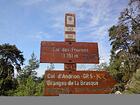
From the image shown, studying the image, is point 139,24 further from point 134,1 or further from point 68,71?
point 68,71

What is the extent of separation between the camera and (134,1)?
15.6m

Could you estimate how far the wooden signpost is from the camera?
687cm

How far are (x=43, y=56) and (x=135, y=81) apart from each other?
17.8 feet

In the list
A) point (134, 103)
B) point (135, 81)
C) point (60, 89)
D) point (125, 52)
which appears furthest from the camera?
point (125, 52)

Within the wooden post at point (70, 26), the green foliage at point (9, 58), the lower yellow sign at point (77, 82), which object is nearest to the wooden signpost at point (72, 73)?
the lower yellow sign at point (77, 82)

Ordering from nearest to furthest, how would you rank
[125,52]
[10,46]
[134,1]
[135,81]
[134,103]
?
[134,103], [135,81], [134,1], [125,52], [10,46]

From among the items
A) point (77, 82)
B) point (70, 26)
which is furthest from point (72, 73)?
point (70, 26)

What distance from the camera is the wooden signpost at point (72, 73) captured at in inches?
271

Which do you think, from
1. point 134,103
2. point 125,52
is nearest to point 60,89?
point 134,103

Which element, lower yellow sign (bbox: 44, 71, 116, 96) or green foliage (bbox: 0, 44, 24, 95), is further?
green foliage (bbox: 0, 44, 24, 95)

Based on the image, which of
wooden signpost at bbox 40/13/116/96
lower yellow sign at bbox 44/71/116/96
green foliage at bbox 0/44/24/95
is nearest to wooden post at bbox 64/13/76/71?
wooden signpost at bbox 40/13/116/96

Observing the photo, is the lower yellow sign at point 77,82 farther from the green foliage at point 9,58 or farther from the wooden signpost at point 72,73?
the green foliage at point 9,58

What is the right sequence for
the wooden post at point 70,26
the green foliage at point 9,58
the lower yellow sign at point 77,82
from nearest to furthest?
the lower yellow sign at point 77,82 → the wooden post at point 70,26 → the green foliage at point 9,58

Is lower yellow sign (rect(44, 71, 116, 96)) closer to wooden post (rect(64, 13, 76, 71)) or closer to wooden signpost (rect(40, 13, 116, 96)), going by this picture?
wooden signpost (rect(40, 13, 116, 96))
